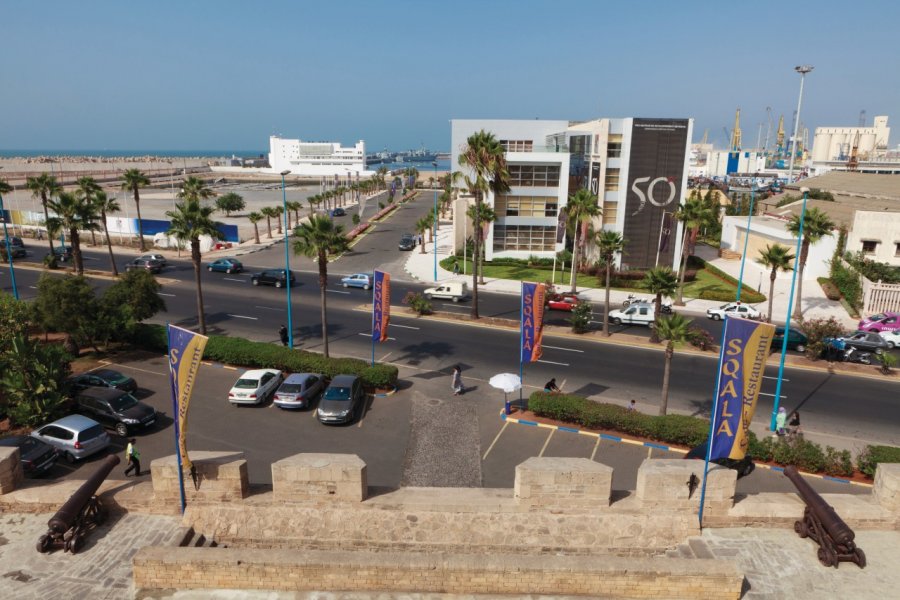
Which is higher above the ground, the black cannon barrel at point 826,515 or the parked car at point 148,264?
the black cannon barrel at point 826,515

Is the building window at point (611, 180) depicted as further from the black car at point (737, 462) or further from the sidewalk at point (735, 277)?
the black car at point (737, 462)

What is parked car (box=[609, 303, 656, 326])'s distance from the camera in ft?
123

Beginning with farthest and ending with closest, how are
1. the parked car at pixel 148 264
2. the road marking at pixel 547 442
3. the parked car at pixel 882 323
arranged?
the parked car at pixel 148 264 < the parked car at pixel 882 323 < the road marking at pixel 547 442

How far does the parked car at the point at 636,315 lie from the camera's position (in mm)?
37469

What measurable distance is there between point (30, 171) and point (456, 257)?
180327 millimetres

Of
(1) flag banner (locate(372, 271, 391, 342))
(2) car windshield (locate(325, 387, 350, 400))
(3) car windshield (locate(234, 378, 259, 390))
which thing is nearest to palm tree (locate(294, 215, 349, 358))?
(1) flag banner (locate(372, 271, 391, 342))

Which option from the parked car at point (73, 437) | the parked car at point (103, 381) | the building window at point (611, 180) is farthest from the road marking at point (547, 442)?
the building window at point (611, 180)

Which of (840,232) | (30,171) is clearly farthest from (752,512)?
(30,171)

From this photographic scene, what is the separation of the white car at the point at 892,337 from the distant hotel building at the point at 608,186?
1956 centimetres

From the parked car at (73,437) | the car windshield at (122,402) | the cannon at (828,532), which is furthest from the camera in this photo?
the car windshield at (122,402)

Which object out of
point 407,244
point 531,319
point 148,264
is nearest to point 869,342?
point 531,319

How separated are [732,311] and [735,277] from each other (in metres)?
14.4

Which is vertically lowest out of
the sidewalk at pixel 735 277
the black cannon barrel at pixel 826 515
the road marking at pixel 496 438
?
the road marking at pixel 496 438

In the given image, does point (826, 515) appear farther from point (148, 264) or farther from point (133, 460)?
point (148, 264)
